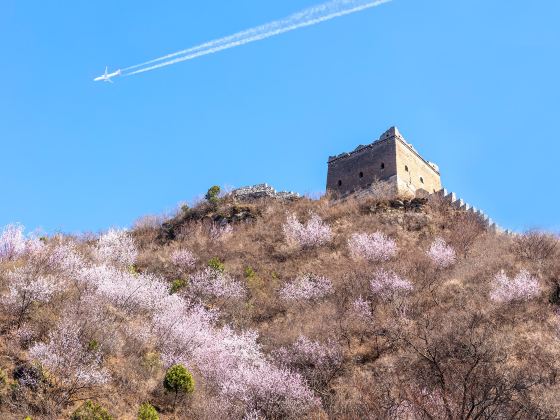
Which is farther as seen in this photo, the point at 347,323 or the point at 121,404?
the point at 347,323

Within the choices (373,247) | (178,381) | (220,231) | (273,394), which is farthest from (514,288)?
(220,231)

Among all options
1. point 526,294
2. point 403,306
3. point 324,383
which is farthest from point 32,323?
point 526,294

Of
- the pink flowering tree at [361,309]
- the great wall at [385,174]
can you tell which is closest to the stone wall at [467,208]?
Answer: the great wall at [385,174]

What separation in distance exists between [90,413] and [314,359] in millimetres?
10130

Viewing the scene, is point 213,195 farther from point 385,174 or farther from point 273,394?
point 273,394

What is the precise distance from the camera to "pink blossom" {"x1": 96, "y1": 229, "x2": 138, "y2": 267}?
36.6 meters

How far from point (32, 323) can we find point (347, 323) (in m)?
14.2

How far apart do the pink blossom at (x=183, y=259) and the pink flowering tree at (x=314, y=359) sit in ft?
47.5

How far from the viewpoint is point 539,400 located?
18.6 m

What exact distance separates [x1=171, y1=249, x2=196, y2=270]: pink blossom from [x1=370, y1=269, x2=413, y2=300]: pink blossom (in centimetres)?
1342

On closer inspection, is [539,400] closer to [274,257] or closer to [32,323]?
[32,323]

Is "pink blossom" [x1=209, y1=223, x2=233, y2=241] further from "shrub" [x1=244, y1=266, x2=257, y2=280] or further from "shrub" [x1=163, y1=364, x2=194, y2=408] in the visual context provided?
"shrub" [x1=163, y1=364, x2=194, y2=408]

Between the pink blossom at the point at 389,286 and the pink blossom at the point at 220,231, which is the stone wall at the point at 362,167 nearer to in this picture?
the pink blossom at the point at 220,231

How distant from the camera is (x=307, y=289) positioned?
105 ft
